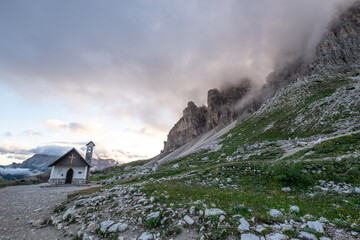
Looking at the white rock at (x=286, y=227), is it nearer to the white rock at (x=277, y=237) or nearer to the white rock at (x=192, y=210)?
the white rock at (x=277, y=237)

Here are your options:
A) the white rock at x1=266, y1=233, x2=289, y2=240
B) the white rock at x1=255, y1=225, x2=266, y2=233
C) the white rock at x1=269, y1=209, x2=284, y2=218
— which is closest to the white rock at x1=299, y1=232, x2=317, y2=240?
the white rock at x1=266, y1=233, x2=289, y2=240

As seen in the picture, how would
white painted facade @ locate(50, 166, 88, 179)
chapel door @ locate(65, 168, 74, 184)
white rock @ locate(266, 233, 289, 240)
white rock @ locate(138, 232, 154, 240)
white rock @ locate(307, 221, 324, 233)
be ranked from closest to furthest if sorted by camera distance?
white rock @ locate(266, 233, 289, 240) < white rock @ locate(307, 221, 324, 233) < white rock @ locate(138, 232, 154, 240) < white painted facade @ locate(50, 166, 88, 179) < chapel door @ locate(65, 168, 74, 184)

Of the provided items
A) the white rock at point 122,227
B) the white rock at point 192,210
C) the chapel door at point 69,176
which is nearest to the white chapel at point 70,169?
the chapel door at point 69,176

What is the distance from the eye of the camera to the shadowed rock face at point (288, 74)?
7425cm

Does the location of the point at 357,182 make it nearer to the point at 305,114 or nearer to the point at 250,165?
the point at 250,165

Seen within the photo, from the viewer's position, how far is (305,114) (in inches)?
1580

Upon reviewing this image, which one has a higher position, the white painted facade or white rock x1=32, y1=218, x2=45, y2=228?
the white painted facade

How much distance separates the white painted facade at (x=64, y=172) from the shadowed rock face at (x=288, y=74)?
316ft

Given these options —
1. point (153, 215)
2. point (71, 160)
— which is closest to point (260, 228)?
point (153, 215)

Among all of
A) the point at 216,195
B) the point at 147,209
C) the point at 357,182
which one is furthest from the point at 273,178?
the point at 147,209

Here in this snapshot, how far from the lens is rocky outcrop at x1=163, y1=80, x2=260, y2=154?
154 meters

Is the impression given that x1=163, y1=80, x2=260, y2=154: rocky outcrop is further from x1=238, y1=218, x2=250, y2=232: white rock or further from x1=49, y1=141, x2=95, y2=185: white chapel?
x1=238, y1=218, x2=250, y2=232: white rock

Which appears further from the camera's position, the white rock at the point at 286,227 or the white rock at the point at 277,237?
the white rock at the point at 286,227

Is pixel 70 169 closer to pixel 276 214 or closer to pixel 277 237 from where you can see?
pixel 276 214
